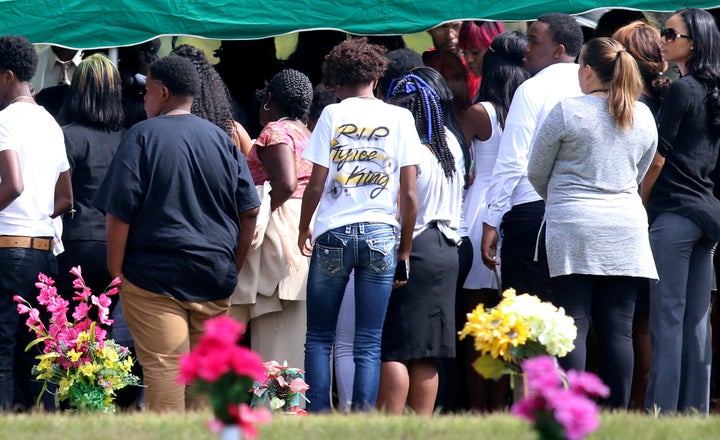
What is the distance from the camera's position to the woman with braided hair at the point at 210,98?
6613 millimetres

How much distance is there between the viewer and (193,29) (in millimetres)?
7012

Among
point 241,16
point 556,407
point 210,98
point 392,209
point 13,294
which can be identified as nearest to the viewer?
point 556,407

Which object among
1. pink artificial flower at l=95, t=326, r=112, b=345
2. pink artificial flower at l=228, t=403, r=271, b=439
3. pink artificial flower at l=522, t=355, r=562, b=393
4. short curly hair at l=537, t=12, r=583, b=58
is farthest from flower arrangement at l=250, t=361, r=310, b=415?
pink artificial flower at l=228, t=403, r=271, b=439

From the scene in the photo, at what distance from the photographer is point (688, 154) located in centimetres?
594

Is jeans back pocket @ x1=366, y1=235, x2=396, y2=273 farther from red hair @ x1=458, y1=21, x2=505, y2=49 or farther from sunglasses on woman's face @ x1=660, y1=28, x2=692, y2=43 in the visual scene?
red hair @ x1=458, y1=21, x2=505, y2=49

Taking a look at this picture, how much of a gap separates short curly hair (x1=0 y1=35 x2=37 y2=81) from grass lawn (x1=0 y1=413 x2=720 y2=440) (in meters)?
2.48

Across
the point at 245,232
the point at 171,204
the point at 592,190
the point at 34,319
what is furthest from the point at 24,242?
the point at 592,190

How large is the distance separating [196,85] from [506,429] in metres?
2.49

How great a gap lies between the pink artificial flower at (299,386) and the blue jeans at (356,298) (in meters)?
0.03

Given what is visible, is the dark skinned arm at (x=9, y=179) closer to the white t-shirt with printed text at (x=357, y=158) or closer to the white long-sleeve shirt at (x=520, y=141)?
the white t-shirt with printed text at (x=357, y=158)

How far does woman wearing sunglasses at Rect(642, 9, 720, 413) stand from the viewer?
19.3 ft

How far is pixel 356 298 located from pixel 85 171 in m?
1.99

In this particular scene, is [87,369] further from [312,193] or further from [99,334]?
[312,193]

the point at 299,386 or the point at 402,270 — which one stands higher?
the point at 402,270
